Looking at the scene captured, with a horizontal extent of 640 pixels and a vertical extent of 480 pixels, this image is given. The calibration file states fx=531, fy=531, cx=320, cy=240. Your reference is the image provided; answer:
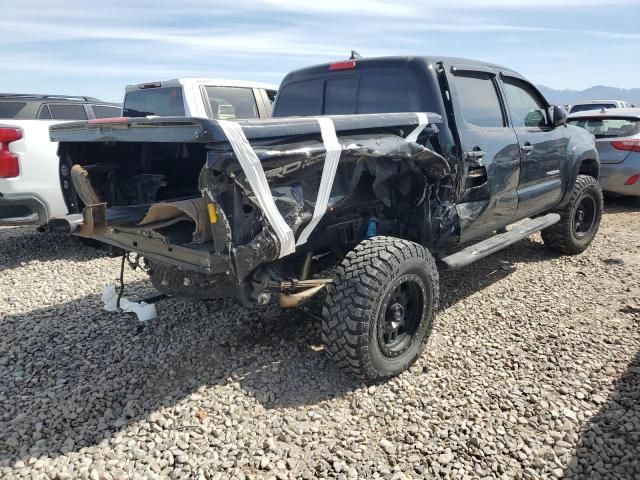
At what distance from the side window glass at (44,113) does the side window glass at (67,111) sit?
52 millimetres

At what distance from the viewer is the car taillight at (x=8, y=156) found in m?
5.43

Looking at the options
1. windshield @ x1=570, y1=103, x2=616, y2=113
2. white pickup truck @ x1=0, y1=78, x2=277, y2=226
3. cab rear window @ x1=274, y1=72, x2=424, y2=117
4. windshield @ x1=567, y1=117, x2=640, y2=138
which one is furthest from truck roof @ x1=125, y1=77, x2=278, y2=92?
windshield @ x1=570, y1=103, x2=616, y2=113

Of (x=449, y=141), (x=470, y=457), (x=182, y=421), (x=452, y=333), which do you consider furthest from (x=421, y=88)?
(x=182, y=421)

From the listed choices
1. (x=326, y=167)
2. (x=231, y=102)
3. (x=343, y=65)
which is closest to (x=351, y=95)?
(x=343, y=65)

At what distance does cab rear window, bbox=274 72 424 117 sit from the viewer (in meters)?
3.93

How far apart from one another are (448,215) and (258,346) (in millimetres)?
1682

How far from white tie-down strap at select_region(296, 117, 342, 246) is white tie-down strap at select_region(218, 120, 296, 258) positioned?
0.75 ft

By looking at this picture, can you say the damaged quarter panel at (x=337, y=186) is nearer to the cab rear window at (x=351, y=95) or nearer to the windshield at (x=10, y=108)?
the cab rear window at (x=351, y=95)

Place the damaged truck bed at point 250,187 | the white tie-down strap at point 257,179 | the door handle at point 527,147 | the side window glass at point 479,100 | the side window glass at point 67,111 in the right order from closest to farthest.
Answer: the white tie-down strap at point 257,179, the damaged truck bed at point 250,187, the side window glass at point 479,100, the door handle at point 527,147, the side window glass at point 67,111

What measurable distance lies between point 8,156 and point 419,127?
431 cm

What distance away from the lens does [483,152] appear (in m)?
4.09

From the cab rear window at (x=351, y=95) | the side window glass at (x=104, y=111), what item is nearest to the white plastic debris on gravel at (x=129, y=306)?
the cab rear window at (x=351, y=95)

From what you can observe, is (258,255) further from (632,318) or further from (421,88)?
(632,318)

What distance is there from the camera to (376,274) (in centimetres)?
314
